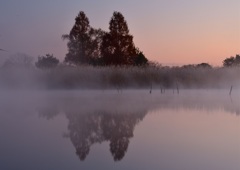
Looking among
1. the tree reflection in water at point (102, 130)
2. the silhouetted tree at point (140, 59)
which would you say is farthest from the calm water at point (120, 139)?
the silhouetted tree at point (140, 59)

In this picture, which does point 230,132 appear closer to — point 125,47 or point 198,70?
point 198,70

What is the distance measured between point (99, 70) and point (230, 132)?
468 inches

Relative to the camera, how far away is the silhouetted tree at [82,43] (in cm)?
2762

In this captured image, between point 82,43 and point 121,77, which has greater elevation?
point 82,43

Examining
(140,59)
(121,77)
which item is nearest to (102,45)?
(140,59)

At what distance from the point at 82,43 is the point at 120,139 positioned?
76.1 ft

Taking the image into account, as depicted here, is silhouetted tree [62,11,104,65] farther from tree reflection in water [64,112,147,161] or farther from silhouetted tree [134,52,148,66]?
tree reflection in water [64,112,147,161]

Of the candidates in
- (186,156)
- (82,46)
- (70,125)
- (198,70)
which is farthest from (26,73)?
(186,156)

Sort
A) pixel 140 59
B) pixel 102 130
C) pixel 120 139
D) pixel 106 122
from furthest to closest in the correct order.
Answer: pixel 140 59 → pixel 106 122 → pixel 102 130 → pixel 120 139

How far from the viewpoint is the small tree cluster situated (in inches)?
1025

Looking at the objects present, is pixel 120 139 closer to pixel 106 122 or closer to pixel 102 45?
pixel 106 122

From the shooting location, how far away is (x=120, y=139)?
16.9 feet

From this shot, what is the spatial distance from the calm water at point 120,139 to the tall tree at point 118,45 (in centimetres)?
1748

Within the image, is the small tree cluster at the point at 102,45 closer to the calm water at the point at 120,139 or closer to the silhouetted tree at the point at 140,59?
the silhouetted tree at the point at 140,59
